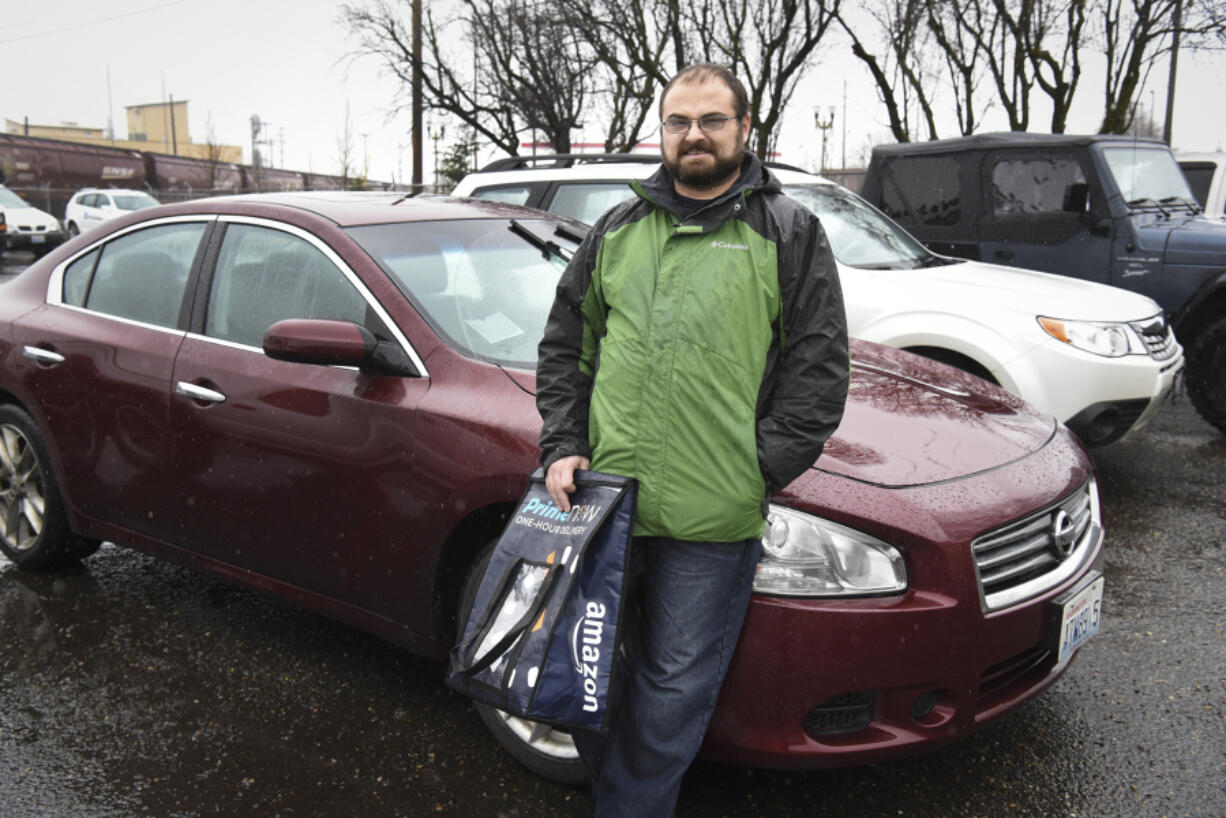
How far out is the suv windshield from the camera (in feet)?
22.8

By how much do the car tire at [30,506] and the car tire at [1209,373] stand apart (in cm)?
Answer: 651

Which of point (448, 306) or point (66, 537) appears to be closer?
point (448, 306)

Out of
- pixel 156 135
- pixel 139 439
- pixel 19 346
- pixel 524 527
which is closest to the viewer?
pixel 524 527

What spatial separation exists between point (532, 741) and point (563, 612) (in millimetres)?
771

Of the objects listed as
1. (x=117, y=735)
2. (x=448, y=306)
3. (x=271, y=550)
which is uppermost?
(x=448, y=306)

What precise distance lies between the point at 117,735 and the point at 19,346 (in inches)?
68.2

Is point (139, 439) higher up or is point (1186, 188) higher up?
point (1186, 188)

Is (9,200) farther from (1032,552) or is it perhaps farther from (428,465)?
(1032,552)

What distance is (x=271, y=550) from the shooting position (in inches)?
124

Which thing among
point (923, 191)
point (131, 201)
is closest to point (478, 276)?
point (923, 191)

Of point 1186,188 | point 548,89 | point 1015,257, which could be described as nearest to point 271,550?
point 1015,257

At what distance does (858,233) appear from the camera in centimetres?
584

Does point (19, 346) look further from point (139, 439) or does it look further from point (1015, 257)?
point (1015, 257)

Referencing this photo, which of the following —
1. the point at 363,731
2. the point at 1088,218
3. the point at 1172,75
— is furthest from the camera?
the point at 1172,75
